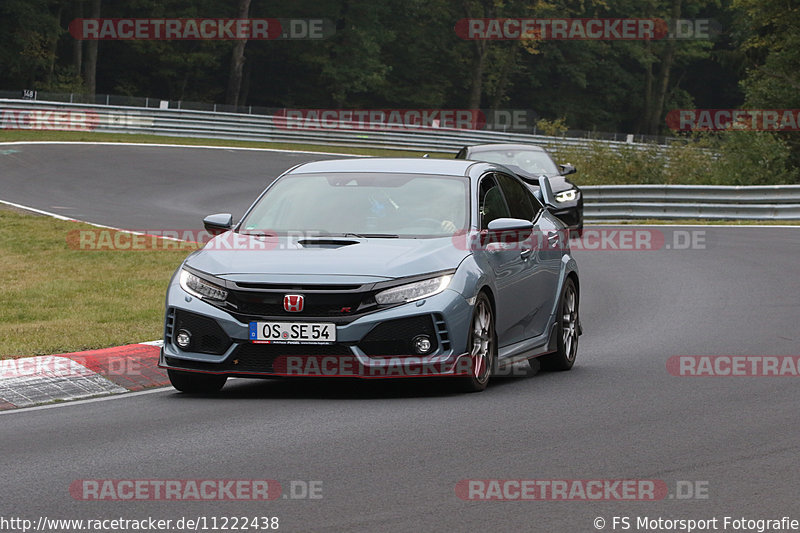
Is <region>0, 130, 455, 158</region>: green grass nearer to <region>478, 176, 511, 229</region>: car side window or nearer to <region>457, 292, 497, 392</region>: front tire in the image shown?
<region>478, 176, 511, 229</region>: car side window

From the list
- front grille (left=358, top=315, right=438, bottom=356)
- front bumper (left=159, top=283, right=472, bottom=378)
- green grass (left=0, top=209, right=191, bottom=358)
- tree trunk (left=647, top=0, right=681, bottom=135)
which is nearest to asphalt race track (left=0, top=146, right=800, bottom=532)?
front bumper (left=159, top=283, right=472, bottom=378)

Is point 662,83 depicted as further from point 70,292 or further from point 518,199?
point 518,199

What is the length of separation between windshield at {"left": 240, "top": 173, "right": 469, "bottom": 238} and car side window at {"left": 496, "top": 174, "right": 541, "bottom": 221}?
68 centimetres

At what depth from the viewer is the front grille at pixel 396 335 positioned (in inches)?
332

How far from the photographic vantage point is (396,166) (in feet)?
33.5

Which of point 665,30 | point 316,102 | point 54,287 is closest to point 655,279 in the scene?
point 54,287

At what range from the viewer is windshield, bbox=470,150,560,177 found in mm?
24516

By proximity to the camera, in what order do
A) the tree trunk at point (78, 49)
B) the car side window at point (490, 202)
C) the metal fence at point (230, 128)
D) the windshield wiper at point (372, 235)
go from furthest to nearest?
the tree trunk at point (78, 49)
the metal fence at point (230, 128)
the car side window at point (490, 202)
the windshield wiper at point (372, 235)

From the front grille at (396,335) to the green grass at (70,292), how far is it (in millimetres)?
3124

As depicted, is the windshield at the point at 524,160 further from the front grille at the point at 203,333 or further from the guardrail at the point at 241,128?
the guardrail at the point at 241,128

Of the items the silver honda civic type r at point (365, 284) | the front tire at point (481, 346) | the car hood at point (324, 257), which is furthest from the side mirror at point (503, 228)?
the front tire at point (481, 346)

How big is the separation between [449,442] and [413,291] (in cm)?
155

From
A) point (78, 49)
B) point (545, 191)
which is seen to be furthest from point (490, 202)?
point (78, 49)

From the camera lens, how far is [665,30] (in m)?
88.3
